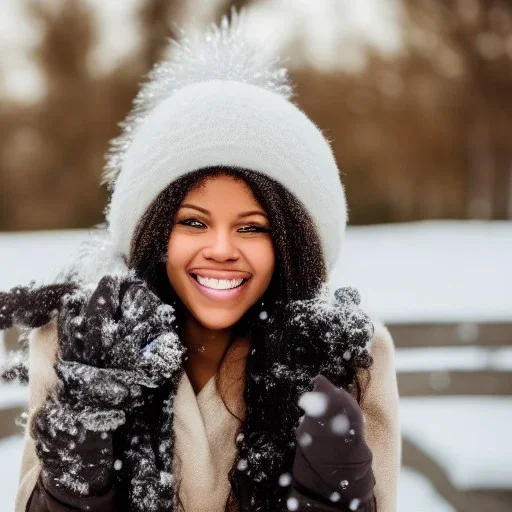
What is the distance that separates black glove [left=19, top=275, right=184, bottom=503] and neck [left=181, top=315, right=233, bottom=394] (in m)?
0.33

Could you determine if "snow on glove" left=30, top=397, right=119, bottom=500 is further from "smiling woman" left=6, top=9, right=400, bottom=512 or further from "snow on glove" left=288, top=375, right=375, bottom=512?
"snow on glove" left=288, top=375, right=375, bottom=512

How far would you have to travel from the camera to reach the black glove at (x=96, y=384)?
1.18m

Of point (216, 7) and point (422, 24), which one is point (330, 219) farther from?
point (422, 24)

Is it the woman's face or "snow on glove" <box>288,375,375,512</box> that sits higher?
the woman's face

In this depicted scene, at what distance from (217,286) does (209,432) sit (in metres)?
0.38

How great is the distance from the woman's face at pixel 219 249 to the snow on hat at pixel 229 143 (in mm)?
71

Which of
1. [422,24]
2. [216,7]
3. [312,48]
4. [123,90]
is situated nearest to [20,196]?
[123,90]

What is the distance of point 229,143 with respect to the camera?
137 centimetres

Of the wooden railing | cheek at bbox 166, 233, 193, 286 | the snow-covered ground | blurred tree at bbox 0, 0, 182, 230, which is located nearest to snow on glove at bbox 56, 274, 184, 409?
cheek at bbox 166, 233, 193, 286

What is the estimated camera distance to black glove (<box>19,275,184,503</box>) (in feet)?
3.88

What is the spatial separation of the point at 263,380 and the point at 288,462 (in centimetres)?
20

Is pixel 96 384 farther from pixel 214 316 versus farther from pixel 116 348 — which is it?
pixel 214 316

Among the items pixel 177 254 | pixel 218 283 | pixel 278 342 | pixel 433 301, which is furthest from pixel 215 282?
pixel 433 301

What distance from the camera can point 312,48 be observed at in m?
Answer: 9.90
